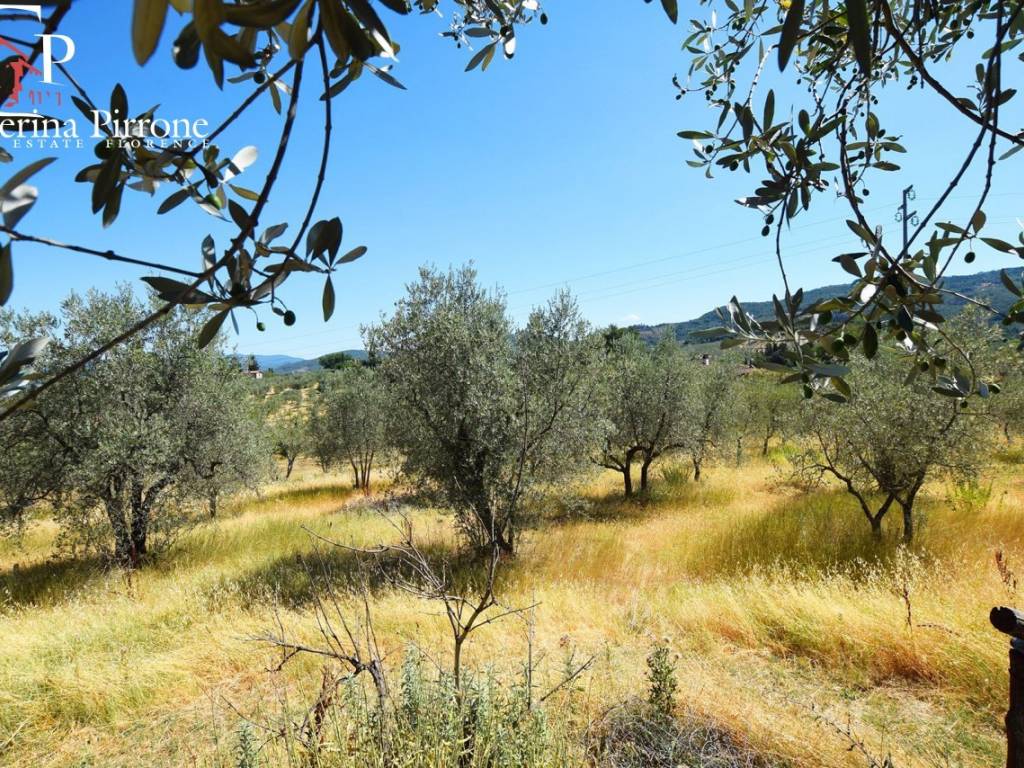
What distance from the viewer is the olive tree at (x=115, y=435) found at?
915 centimetres

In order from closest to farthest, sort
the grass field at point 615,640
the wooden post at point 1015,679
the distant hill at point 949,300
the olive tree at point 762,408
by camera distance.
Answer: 1. the distant hill at point 949,300
2. the wooden post at point 1015,679
3. the grass field at point 615,640
4. the olive tree at point 762,408

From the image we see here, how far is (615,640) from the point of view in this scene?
5582 millimetres

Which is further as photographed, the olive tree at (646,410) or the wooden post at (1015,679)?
the olive tree at (646,410)

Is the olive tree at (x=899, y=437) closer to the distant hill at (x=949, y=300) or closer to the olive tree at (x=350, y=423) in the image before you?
the distant hill at (x=949, y=300)

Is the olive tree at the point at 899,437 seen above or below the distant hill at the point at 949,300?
below

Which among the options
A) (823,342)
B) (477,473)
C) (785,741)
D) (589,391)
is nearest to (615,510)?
(589,391)

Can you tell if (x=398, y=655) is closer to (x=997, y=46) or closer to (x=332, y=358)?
(x=997, y=46)

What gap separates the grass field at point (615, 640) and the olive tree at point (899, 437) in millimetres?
1259

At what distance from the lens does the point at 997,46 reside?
838 millimetres

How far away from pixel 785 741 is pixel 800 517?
32.7 ft

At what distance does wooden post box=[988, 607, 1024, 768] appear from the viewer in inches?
81.0

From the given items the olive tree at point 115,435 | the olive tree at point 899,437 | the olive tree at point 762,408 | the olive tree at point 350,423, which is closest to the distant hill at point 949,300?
the olive tree at point 899,437

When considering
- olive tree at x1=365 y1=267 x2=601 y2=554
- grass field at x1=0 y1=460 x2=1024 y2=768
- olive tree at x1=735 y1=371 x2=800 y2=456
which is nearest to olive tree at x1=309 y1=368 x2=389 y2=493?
grass field at x1=0 y1=460 x2=1024 y2=768

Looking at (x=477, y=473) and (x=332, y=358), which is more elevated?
(x=332, y=358)
